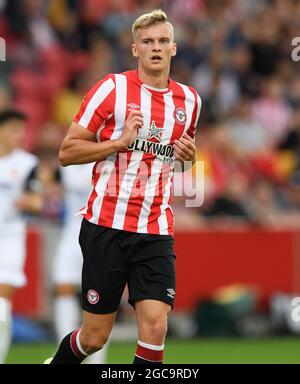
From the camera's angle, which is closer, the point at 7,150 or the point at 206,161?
the point at 7,150

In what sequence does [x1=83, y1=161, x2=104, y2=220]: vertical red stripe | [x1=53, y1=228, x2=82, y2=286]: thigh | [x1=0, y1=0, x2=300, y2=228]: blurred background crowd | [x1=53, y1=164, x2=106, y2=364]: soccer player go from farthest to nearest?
[x1=0, y1=0, x2=300, y2=228]: blurred background crowd < [x1=53, y1=228, x2=82, y2=286]: thigh < [x1=53, y1=164, x2=106, y2=364]: soccer player < [x1=83, y1=161, x2=104, y2=220]: vertical red stripe

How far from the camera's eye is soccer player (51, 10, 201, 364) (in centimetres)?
695

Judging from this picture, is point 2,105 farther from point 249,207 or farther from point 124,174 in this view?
point 124,174

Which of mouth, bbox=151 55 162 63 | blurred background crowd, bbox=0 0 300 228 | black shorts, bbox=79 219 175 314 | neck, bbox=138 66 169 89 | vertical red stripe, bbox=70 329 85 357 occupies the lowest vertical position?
vertical red stripe, bbox=70 329 85 357

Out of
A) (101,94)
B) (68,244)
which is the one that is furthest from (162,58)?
(68,244)

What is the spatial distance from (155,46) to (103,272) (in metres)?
1.42

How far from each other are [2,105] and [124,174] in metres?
7.78

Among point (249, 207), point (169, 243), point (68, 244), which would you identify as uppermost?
point (249, 207)

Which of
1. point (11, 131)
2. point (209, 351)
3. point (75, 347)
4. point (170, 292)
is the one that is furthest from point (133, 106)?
point (209, 351)

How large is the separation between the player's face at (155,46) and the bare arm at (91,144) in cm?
34

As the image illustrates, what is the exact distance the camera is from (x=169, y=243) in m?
7.10

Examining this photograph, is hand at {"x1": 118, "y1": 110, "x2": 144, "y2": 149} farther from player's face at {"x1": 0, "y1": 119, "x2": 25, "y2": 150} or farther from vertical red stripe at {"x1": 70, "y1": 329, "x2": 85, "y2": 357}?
player's face at {"x1": 0, "y1": 119, "x2": 25, "y2": 150}

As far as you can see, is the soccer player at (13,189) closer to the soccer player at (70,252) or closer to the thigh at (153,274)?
the soccer player at (70,252)

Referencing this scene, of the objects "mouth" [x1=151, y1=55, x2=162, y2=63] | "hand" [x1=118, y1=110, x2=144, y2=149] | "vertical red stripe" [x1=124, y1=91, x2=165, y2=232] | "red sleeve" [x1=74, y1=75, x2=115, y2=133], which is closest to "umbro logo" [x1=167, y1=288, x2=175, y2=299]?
"vertical red stripe" [x1=124, y1=91, x2=165, y2=232]
